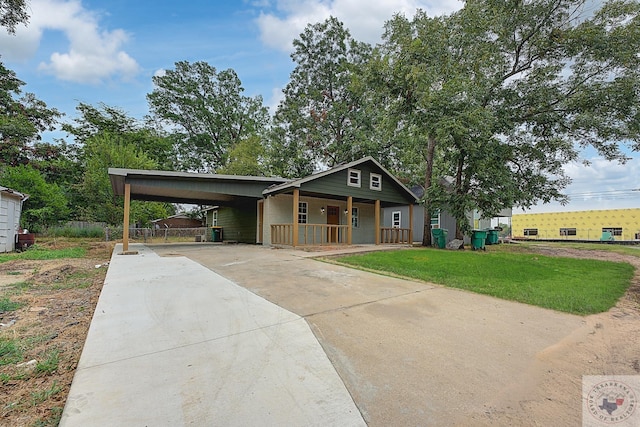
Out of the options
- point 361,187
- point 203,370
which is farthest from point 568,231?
point 203,370

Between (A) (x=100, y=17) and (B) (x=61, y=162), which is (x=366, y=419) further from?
(B) (x=61, y=162)

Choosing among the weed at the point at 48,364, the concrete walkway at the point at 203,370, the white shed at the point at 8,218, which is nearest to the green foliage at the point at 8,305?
the concrete walkway at the point at 203,370

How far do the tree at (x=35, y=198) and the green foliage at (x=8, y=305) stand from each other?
61.6 ft

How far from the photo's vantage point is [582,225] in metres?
32.8

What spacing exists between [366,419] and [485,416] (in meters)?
0.75

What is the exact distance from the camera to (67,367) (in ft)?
8.09

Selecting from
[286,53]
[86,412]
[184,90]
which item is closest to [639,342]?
[86,412]

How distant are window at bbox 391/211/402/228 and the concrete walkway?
53.5 ft

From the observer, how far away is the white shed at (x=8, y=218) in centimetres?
1149

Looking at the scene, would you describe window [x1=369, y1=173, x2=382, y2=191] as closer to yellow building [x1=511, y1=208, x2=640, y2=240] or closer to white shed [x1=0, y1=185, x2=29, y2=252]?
white shed [x1=0, y1=185, x2=29, y2=252]

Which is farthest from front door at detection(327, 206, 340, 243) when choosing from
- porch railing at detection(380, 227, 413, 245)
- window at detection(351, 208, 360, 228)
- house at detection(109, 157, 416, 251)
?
porch railing at detection(380, 227, 413, 245)

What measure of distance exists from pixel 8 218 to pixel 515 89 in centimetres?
2176

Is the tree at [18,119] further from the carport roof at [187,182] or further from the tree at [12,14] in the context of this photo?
the tree at [12,14]

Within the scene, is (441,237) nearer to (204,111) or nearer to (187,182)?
(187,182)
